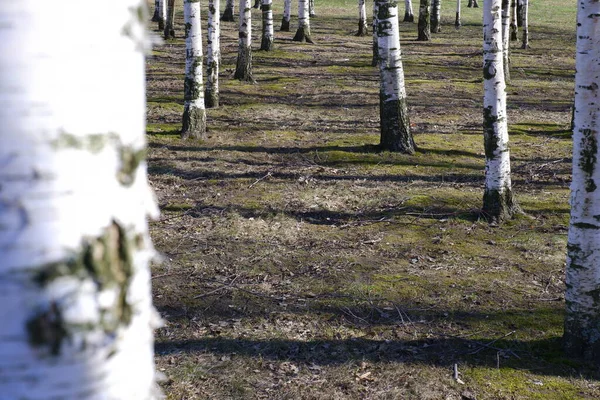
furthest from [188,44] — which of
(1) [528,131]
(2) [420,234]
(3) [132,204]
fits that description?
(3) [132,204]

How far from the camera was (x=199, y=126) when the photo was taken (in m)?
11.0

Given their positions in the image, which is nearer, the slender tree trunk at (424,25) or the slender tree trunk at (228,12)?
the slender tree trunk at (424,25)

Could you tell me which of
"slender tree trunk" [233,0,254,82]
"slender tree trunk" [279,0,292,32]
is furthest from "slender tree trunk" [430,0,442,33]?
"slender tree trunk" [233,0,254,82]

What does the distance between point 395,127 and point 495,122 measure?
2.91 meters

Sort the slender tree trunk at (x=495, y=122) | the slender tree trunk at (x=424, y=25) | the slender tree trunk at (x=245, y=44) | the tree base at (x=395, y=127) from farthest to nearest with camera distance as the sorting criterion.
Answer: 1. the slender tree trunk at (x=424, y=25)
2. the slender tree trunk at (x=245, y=44)
3. the tree base at (x=395, y=127)
4. the slender tree trunk at (x=495, y=122)

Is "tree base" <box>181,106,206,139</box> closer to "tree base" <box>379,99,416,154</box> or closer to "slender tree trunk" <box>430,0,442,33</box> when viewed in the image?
"tree base" <box>379,99,416,154</box>

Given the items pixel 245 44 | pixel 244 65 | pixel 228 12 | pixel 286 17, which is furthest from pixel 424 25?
pixel 245 44

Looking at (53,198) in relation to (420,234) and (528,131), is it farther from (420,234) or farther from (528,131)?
(528,131)

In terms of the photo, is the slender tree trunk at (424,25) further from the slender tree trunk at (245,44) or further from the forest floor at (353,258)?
the forest floor at (353,258)

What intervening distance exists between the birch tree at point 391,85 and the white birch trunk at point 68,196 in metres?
8.72

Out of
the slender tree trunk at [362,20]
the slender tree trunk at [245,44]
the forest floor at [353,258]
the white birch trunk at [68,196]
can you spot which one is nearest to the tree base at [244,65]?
the slender tree trunk at [245,44]

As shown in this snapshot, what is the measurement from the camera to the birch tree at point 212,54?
11.6 metres

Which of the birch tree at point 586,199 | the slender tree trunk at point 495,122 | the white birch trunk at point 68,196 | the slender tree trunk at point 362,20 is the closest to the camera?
the white birch trunk at point 68,196

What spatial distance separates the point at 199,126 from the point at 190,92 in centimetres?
62
